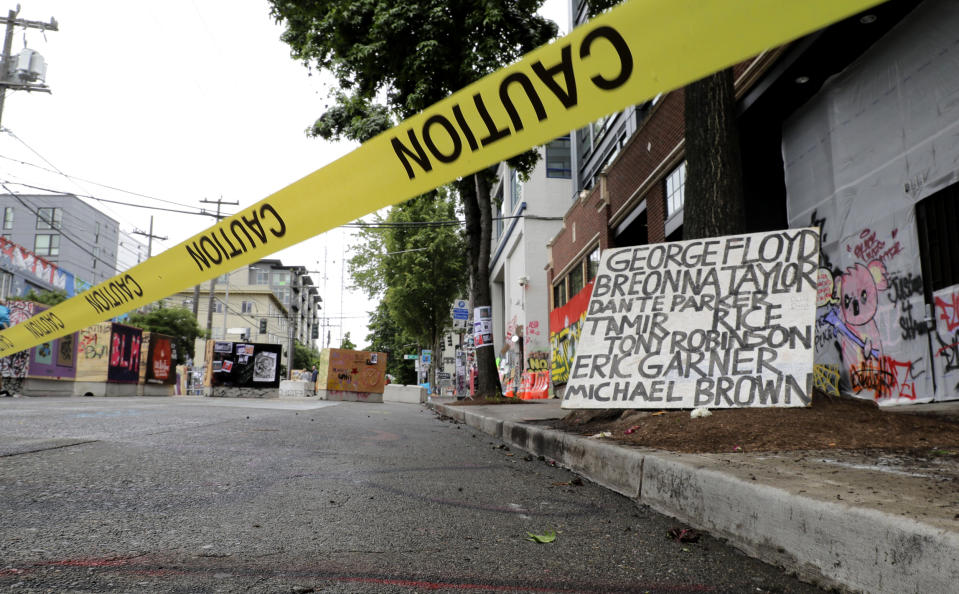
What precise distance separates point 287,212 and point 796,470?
259 centimetres

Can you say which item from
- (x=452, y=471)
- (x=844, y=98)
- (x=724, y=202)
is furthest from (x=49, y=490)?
(x=844, y=98)

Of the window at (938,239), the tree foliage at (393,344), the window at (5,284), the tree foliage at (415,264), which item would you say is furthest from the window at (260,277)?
the window at (938,239)

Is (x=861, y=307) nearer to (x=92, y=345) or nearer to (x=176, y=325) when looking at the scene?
(x=92, y=345)

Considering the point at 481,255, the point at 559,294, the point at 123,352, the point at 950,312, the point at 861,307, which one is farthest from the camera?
the point at 559,294

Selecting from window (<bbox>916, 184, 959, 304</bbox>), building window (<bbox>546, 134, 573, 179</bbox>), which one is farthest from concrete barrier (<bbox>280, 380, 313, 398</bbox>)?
window (<bbox>916, 184, 959, 304</bbox>)

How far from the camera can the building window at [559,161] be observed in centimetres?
2683

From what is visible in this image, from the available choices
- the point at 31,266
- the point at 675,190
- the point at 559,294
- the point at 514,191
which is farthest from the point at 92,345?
the point at 514,191

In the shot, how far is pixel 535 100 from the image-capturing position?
1905 mm

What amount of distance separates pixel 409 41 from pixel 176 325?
35.8 metres

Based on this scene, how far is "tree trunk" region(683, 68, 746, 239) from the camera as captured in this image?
17.9ft

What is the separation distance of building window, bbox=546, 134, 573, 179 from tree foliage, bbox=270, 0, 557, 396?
13.1 metres

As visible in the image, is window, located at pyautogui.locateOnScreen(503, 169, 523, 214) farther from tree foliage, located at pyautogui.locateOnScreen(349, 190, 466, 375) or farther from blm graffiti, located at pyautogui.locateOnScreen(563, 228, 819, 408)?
blm graffiti, located at pyautogui.locateOnScreen(563, 228, 819, 408)

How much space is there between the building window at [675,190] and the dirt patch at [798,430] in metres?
7.10

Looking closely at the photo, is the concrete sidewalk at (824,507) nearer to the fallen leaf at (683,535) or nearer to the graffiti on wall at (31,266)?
the fallen leaf at (683,535)
